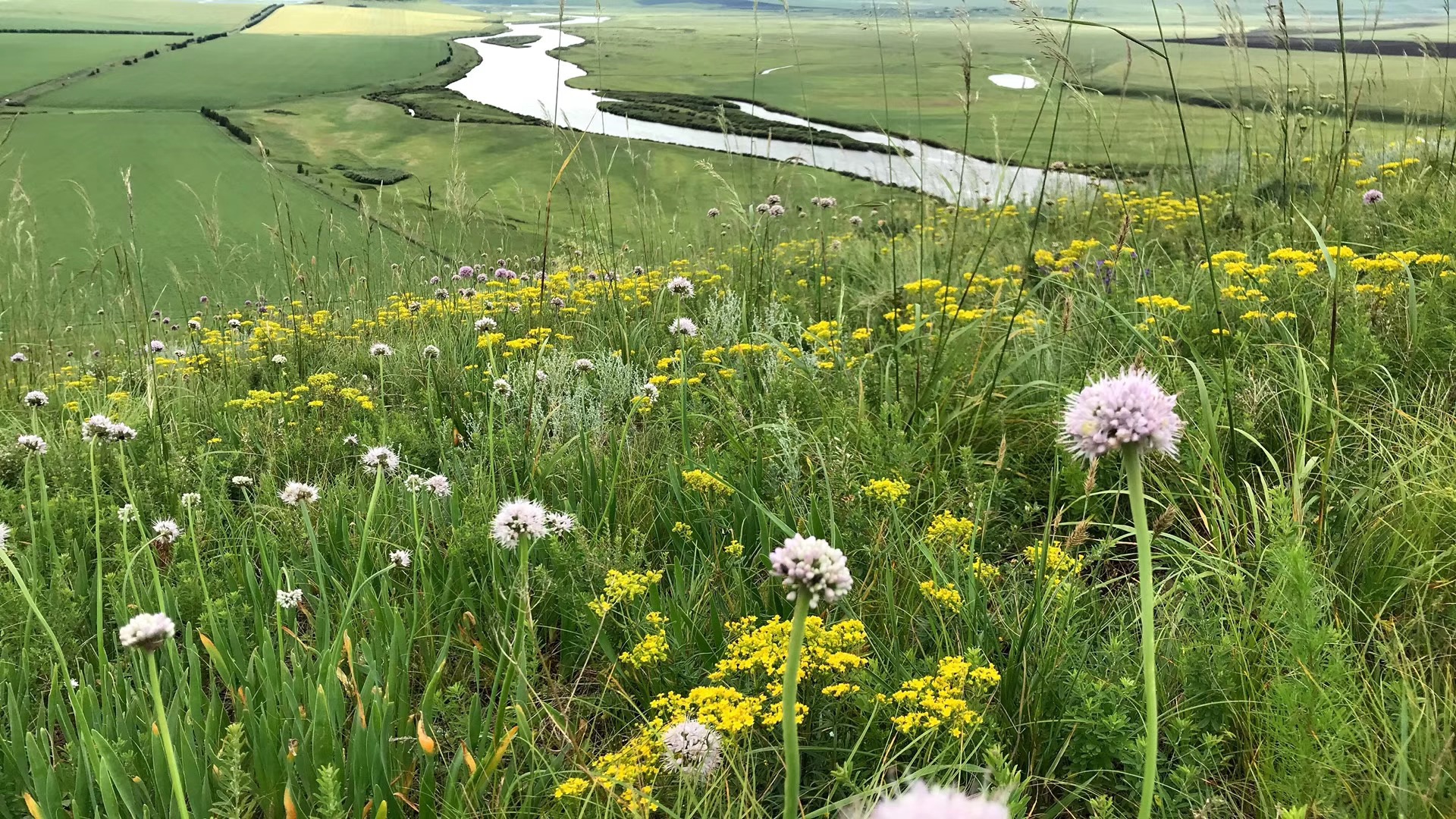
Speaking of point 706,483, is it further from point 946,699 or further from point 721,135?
point 721,135

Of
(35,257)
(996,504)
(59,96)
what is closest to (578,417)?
(996,504)

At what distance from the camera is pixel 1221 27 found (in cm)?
413

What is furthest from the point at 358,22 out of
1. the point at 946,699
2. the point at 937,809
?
the point at 937,809

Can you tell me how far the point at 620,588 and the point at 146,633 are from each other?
104 centimetres

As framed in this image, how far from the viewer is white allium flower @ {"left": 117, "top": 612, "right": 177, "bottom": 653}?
1103 millimetres

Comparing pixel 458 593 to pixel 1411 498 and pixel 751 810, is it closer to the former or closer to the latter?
pixel 751 810

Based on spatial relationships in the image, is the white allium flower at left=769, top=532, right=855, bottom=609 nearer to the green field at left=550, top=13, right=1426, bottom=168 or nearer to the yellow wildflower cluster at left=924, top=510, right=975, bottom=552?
the yellow wildflower cluster at left=924, top=510, right=975, bottom=552

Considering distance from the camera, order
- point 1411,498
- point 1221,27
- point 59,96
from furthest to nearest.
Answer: point 59,96
point 1221,27
point 1411,498

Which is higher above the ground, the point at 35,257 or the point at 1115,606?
the point at 35,257

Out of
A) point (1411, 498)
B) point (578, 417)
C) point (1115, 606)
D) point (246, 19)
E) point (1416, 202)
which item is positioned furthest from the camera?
point (246, 19)

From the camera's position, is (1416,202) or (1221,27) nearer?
(1221,27)

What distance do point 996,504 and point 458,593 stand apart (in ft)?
5.56

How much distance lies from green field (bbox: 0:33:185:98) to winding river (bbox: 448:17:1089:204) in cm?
2728

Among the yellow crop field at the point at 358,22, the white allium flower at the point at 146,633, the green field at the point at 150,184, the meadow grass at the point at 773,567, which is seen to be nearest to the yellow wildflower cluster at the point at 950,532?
the meadow grass at the point at 773,567
